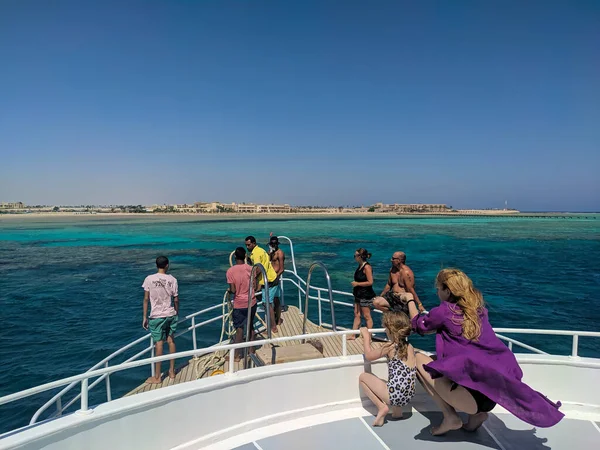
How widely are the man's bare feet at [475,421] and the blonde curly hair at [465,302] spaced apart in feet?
3.21

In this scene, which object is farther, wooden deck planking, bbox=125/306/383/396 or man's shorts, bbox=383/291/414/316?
wooden deck planking, bbox=125/306/383/396

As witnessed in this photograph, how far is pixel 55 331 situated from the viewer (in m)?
13.7

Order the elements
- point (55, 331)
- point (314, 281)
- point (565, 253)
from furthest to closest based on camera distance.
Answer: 1. point (565, 253)
2. point (314, 281)
3. point (55, 331)

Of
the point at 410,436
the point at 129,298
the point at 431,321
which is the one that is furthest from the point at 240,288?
the point at 129,298

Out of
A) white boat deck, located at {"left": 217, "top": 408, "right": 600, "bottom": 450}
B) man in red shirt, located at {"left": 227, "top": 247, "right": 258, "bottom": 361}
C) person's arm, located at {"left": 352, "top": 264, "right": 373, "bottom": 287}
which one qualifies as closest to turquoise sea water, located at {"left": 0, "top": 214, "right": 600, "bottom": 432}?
person's arm, located at {"left": 352, "top": 264, "right": 373, "bottom": 287}

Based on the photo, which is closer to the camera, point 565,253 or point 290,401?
point 290,401

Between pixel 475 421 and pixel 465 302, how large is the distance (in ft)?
4.31

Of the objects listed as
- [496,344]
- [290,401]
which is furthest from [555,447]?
[290,401]

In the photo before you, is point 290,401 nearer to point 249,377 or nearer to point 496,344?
point 249,377

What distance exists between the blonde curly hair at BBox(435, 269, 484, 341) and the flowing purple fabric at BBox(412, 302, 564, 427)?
0.13 ft

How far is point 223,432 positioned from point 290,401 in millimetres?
741

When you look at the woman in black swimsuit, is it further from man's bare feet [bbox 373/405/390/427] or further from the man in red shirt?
man's bare feet [bbox 373/405/390/427]

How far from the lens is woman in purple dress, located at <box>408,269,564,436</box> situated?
3072mm

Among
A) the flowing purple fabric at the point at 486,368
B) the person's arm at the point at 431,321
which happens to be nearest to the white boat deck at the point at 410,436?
the flowing purple fabric at the point at 486,368
